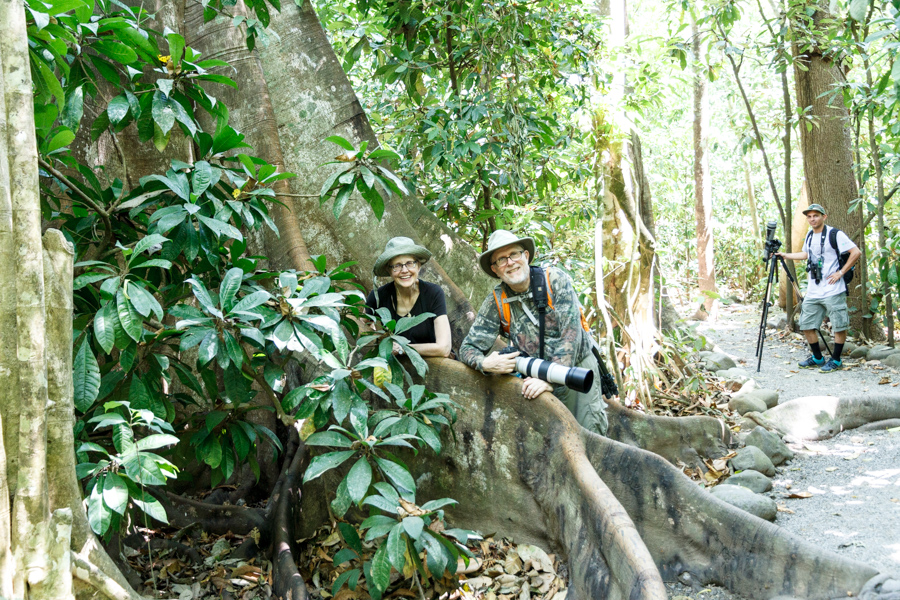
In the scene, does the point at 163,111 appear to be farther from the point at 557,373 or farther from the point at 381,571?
the point at 557,373

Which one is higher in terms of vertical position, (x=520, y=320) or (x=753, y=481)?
(x=520, y=320)

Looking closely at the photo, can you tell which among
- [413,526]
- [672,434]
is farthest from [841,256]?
[413,526]

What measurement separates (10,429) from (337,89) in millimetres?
3114

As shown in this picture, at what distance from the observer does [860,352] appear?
24.8ft

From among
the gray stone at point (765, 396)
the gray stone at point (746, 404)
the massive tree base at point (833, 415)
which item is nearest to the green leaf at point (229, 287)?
the massive tree base at point (833, 415)

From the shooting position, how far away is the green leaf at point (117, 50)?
2494mm

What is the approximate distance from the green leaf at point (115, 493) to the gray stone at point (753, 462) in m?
3.58

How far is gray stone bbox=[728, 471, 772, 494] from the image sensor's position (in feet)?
13.6

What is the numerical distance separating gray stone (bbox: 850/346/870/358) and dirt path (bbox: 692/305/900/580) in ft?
1.63

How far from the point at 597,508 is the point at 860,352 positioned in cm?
610

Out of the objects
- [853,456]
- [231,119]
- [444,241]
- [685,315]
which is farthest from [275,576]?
[685,315]

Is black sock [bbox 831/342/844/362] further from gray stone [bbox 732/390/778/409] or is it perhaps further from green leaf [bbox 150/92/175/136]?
green leaf [bbox 150/92/175/136]

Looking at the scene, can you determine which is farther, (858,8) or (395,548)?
(858,8)

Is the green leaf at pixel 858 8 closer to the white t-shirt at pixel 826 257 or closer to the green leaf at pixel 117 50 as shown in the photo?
the green leaf at pixel 117 50
